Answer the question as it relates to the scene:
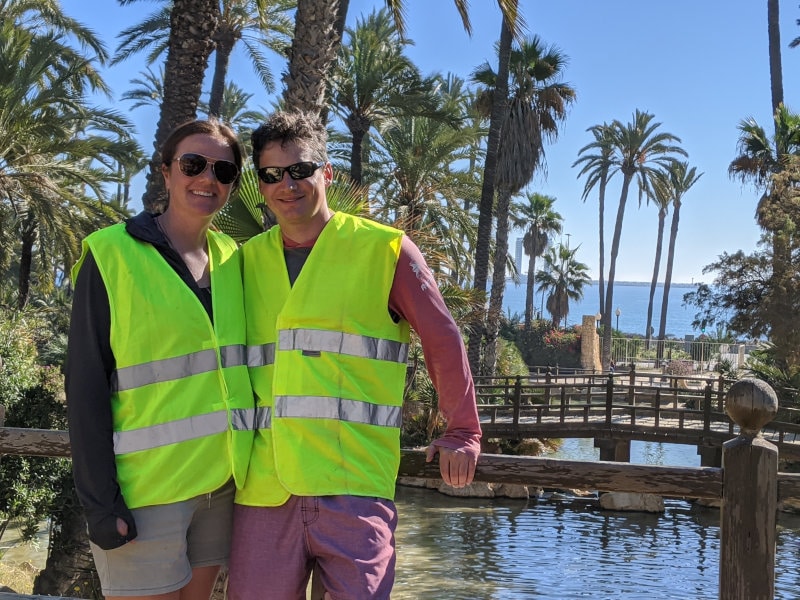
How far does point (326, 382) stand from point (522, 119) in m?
25.8

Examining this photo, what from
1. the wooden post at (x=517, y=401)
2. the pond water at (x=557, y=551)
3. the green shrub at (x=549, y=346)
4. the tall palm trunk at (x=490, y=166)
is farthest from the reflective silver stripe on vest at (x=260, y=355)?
the green shrub at (x=549, y=346)

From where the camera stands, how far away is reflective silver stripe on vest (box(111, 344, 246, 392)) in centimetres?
219

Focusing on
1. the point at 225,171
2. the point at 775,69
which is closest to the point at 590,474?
the point at 225,171

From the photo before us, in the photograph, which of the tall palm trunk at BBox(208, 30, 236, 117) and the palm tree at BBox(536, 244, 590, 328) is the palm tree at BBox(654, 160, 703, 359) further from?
the tall palm trunk at BBox(208, 30, 236, 117)

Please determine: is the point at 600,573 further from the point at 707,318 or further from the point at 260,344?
the point at 707,318

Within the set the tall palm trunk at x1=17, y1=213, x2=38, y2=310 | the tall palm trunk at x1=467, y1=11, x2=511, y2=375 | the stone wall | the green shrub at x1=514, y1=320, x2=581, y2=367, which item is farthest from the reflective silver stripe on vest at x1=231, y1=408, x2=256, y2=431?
the green shrub at x1=514, y1=320, x2=581, y2=367

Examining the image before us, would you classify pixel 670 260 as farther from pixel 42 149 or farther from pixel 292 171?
pixel 292 171

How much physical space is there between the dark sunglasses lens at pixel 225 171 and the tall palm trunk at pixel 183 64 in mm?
5302

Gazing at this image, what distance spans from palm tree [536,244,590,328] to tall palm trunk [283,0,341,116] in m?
44.4

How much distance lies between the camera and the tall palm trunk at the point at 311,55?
769 cm

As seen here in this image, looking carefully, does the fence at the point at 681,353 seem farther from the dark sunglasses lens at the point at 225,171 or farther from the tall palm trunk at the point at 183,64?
the dark sunglasses lens at the point at 225,171

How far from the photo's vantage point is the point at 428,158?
24531mm

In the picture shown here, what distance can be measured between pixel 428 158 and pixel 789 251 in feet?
34.2

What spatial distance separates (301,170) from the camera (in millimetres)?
2422
